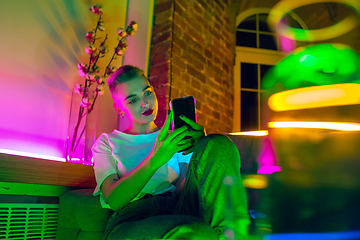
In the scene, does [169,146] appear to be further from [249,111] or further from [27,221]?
[249,111]

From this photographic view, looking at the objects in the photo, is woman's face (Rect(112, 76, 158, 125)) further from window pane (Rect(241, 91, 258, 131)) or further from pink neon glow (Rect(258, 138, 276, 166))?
window pane (Rect(241, 91, 258, 131))

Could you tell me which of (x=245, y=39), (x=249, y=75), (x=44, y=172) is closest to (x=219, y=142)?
(x=44, y=172)

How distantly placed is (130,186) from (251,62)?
9.77 ft

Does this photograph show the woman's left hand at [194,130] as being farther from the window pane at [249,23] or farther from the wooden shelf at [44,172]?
the window pane at [249,23]

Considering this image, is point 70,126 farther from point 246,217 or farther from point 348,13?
point 348,13

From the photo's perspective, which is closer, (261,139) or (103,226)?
(103,226)

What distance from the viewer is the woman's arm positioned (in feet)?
2.97

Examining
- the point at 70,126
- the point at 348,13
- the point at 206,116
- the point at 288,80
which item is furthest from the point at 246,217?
the point at 348,13

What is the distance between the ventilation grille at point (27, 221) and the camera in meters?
1.11

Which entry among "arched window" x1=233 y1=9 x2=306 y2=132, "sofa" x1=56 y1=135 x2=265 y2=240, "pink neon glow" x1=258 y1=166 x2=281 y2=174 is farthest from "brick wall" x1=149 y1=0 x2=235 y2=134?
"sofa" x1=56 y1=135 x2=265 y2=240

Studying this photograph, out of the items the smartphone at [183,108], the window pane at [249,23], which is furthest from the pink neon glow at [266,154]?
the window pane at [249,23]

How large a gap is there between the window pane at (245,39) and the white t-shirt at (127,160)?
2696 millimetres

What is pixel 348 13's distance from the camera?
396 centimetres

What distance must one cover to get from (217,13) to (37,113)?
2.01 metres
